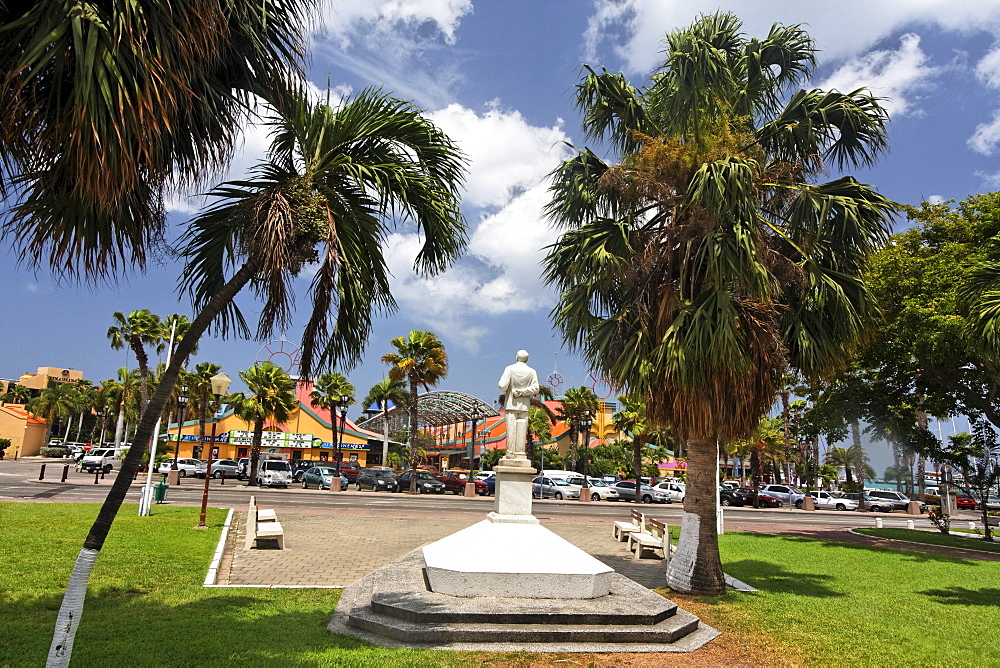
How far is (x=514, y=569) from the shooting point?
8.06 metres

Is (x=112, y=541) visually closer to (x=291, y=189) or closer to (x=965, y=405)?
(x=291, y=189)

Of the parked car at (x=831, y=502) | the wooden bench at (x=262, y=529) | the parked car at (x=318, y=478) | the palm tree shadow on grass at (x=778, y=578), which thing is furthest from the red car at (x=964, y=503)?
the wooden bench at (x=262, y=529)

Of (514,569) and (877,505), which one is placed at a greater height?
(514,569)

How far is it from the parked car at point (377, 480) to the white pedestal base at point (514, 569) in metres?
32.1

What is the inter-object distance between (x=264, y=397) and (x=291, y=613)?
34.6 metres

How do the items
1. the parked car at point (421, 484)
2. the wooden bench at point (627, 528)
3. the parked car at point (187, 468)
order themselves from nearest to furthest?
1. the wooden bench at point (627, 528)
2. the parked car at point (421, 484)
3. the parked car at point (187, 468)

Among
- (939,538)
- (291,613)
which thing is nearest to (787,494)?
(939,538)

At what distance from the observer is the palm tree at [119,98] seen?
3.17m

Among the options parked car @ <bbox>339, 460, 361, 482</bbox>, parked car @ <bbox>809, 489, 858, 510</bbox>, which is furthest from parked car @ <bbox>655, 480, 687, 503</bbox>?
parked car @ <bbox>339, 460, 361, 482</bbox>

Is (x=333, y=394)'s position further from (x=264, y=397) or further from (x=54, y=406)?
(x=54, y=406)

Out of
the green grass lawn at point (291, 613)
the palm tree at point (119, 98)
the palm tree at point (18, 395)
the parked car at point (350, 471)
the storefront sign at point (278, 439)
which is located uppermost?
the palm tree at point (18, 395)

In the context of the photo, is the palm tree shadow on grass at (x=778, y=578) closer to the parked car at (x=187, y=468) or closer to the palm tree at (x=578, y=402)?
the palm tree at (x=578, y=402)

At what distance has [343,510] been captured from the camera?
24422 mm

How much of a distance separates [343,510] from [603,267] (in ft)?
58.0
